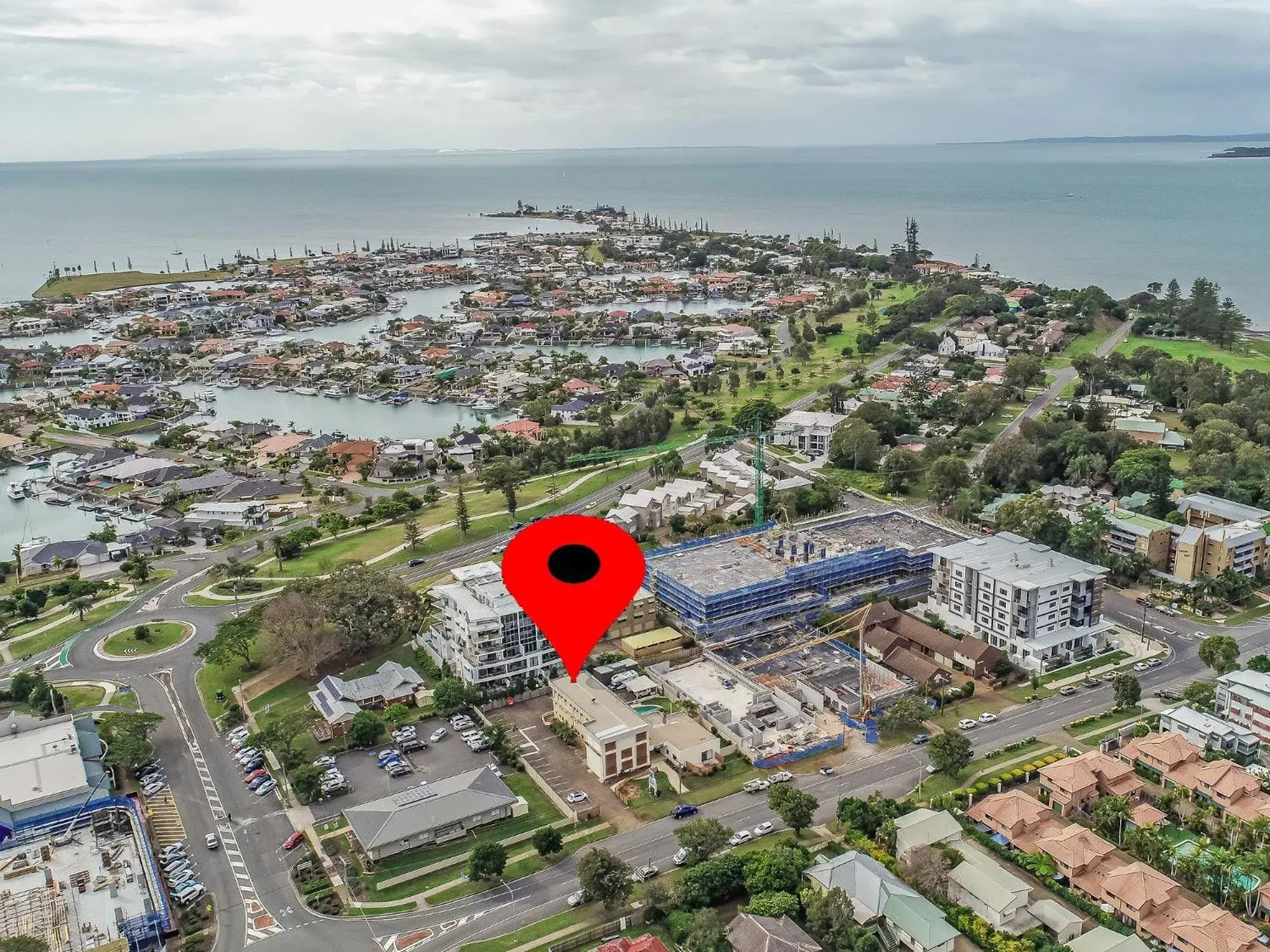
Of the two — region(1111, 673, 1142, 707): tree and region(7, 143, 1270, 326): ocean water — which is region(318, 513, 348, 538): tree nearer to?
region(1111, 673, 1142, 707): tree

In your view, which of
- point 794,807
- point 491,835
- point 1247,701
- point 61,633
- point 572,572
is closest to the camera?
point 572,572

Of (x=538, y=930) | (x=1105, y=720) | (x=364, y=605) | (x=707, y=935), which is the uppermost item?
(x=364, y=605)

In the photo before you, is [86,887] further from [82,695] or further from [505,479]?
[505,479]

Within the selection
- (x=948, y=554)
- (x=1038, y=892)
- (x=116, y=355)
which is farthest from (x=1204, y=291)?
(x=116, y=355)

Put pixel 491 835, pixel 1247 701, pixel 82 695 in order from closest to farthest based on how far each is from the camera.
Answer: pixel 491 835
pixel 1247 701
pixel 82 695

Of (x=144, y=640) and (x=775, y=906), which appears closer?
(x=775, y=906)

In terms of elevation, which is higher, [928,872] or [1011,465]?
[1011,465]

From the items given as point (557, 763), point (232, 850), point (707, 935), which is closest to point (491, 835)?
point (557, 763)
